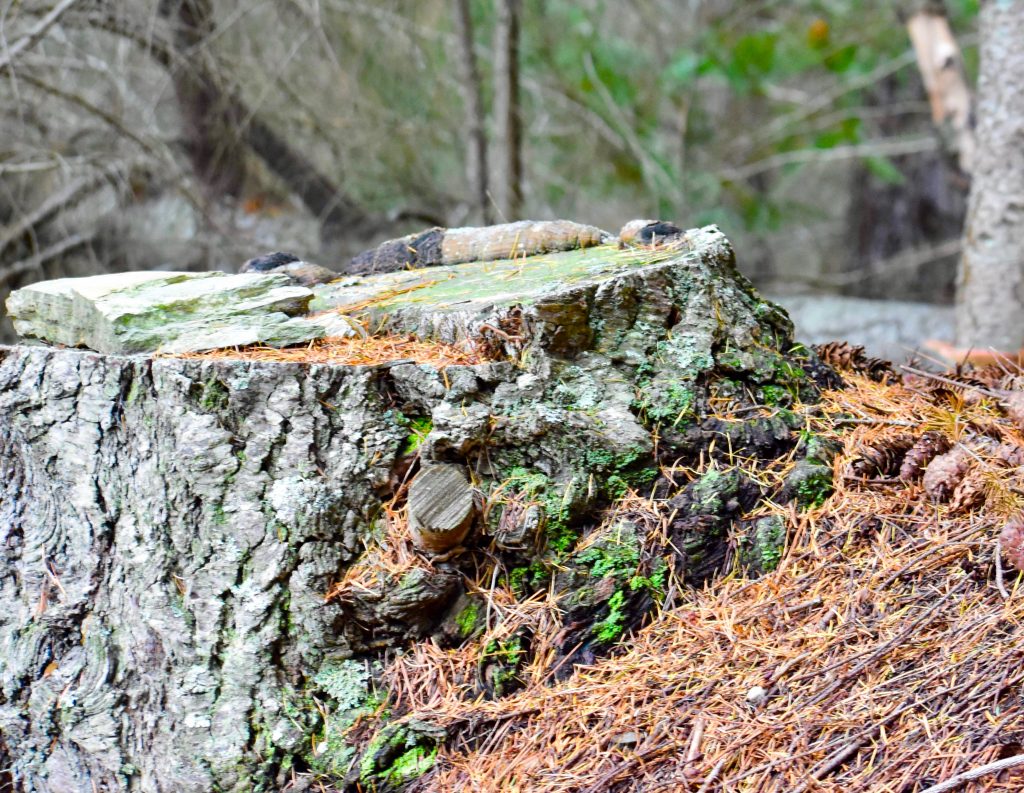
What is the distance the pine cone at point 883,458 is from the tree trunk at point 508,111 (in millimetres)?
4033

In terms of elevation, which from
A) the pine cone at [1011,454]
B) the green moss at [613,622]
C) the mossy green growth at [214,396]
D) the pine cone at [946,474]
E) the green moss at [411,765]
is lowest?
the green moss at [411,765]

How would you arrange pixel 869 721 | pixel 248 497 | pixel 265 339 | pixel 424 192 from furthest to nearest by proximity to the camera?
pixel 424 192 → pixel 265 339 → pixel 248 497 → pixel 869 721

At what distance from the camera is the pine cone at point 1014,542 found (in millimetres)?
1815

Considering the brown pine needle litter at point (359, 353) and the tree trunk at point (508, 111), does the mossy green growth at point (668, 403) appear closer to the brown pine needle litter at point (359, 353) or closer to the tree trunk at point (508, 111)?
the brown pine needle litter at point (359, 353)

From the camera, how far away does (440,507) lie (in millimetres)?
1909

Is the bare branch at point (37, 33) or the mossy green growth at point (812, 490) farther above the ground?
the bare branch at point (37, 33)

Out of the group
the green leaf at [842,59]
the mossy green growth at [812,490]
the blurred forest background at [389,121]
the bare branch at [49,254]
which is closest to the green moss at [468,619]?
the mossy green growth at [812,490]

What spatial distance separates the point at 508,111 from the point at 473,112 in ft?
0.90

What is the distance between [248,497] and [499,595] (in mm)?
644

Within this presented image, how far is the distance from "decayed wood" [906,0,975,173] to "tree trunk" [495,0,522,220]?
3.10 metres

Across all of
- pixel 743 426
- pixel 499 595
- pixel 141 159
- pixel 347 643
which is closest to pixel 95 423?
pixel 347 643

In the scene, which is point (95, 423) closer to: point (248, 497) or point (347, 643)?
point (248, 497)

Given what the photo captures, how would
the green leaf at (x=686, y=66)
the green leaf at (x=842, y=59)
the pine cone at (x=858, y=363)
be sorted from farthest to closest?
the green leaf at (x=842, y=59) < the green leaf at (x=686, y=66) < the pine cone at (x=858, y=363)

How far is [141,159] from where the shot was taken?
5.09 m
